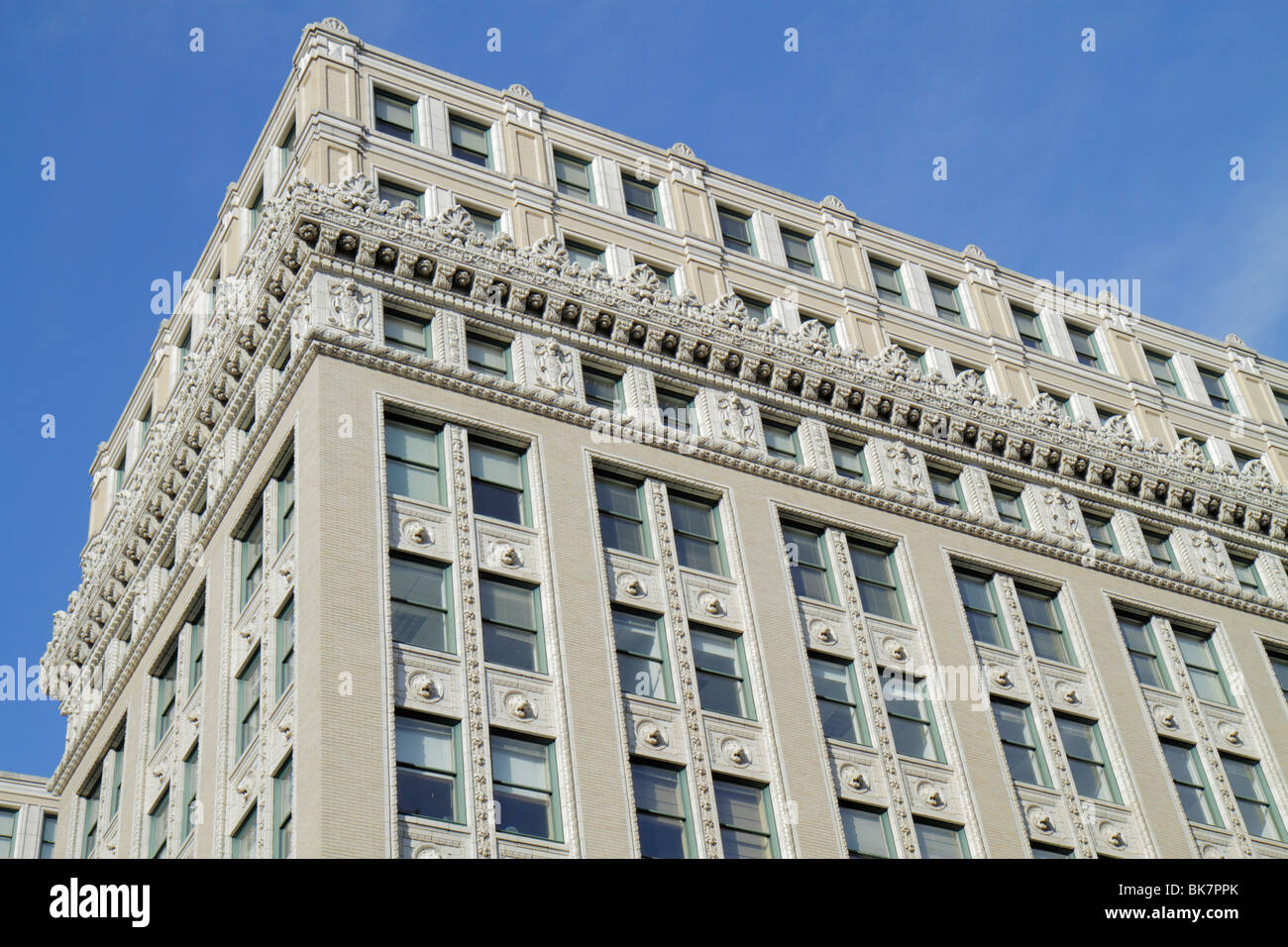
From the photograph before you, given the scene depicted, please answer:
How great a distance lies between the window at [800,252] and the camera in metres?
47.5

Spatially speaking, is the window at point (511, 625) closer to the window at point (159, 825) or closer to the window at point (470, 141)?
the window at point (159, 825)

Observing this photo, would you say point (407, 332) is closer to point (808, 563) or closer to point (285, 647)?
point (285, 647)

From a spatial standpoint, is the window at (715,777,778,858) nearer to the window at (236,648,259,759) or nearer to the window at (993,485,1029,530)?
the window at (236,648,259,759)

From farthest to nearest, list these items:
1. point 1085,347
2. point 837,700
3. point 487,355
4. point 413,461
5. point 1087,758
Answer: point 1085,347, point 487,355, point 1087,758, point 837,700, point 413,461

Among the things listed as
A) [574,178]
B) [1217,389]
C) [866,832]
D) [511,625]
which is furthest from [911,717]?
[1217,389]

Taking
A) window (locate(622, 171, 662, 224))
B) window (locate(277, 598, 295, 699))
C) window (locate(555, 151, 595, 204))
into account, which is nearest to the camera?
window (locate(277, 598, 295, 699))

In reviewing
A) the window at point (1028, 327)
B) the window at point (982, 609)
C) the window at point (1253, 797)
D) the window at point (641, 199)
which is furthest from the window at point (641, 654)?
the window at point (1028, 327)

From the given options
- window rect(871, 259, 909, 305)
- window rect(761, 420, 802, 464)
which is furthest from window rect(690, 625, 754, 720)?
window rect(871, 259, 909, 305)

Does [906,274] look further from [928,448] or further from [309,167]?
[309,167]

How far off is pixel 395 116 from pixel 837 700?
17.9 metres

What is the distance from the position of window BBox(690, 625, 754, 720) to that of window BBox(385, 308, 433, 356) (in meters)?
8.23

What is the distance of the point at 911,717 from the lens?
36.5 metres

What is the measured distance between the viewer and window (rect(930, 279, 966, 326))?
49562mm

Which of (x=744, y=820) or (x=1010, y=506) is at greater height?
(x=1010, y=506)
